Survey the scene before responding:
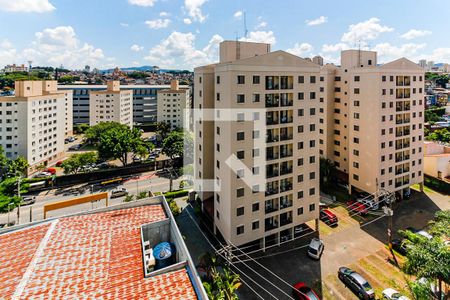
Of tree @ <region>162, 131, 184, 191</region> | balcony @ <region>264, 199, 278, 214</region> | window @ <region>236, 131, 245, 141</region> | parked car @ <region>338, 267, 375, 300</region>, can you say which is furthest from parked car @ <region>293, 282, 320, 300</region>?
tree @ <region>162, 131, 184, 191</region>

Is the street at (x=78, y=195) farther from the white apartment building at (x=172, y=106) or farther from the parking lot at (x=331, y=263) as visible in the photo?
the white apartment building at (x=172, y=106)

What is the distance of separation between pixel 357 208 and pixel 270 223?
16047 millimetres

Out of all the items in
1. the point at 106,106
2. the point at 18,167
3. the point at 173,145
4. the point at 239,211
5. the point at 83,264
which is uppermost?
the point at 106,106

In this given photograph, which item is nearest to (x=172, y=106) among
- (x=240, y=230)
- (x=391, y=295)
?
(x=240, y=230)

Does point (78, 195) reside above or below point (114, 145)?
below

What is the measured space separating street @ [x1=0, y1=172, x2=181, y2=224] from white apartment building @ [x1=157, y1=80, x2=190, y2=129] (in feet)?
160

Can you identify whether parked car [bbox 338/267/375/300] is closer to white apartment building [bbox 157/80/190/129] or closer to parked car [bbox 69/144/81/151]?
parked car [bbox 69/144/81/151]

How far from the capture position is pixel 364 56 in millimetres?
43219

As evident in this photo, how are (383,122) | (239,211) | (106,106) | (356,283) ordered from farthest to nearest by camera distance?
(106,106), (383,122), (239,211), (356,283)

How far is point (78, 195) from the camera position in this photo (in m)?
44.9

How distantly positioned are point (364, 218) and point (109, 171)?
148 ft

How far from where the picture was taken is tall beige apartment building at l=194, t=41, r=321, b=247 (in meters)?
26.1

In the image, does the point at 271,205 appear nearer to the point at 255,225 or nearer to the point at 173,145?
the point at 255,225

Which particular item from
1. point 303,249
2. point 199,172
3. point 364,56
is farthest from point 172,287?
point 364,56
